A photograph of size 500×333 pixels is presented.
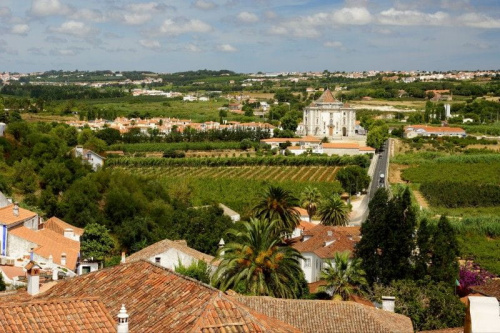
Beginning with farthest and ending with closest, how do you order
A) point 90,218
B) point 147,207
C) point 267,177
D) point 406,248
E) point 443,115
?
point 443,115 → point 267,177 → point 147,207 → point 90,218 → point 406,248

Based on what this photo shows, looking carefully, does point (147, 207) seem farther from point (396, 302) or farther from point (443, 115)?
point (443, 115)

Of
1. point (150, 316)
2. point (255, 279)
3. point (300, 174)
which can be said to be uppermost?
point (150, 316)

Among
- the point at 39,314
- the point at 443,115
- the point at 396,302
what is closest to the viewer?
the point at 39,314

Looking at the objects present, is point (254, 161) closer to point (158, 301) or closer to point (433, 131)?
point (433, 131)

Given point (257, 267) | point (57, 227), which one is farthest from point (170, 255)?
point (57, 227)

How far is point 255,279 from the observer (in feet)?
75.6

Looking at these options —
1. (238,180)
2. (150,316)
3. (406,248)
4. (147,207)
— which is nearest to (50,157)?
(147,207)

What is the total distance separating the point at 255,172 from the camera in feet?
275

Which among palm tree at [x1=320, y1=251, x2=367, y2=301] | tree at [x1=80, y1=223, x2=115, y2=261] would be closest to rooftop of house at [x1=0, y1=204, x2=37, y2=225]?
tree at [x1=80, y1=223, x2=115, y2=261]

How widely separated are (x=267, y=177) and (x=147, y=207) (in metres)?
35.8

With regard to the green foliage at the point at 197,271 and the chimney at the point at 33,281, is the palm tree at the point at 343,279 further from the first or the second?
the chimney at the point at 33,281

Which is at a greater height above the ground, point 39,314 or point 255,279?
point 39,314

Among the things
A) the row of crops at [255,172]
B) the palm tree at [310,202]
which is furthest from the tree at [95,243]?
the row of crops at [255,172]

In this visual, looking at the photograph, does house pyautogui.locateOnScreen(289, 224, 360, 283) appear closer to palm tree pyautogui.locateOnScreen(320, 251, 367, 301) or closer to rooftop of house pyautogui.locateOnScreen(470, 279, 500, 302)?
palm tree pyautogui.locateOnScreen(320, 251, 367, 301)
